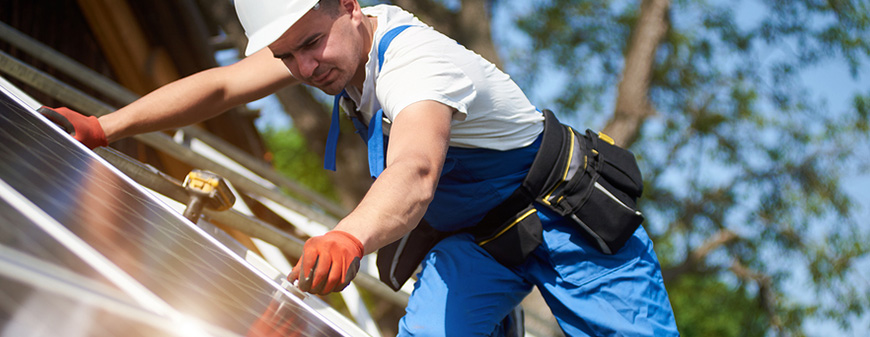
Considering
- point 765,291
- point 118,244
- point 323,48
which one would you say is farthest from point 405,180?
point 765,291

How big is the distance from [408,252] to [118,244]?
1285 millimetres

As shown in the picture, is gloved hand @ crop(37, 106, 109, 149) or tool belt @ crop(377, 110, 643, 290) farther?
tool belt @ crop(377, 110, 643, 290)

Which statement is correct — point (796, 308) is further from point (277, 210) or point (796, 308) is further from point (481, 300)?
point (481, 300)

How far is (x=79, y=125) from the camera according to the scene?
5.92 feet

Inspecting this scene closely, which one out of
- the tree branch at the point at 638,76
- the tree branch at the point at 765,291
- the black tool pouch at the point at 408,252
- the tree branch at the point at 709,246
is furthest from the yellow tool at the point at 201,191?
the tree branch at the point at 765,291

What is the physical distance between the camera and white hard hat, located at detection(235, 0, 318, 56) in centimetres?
161

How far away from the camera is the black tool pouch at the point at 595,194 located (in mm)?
1912

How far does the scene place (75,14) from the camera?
412cm

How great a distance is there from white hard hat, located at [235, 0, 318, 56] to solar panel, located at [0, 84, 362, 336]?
1.42ft

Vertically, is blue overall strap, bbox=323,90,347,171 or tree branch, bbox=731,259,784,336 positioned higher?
blue overall strap, bbox=323,90,347,171

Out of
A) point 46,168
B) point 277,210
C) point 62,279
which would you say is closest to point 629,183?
point 46,168

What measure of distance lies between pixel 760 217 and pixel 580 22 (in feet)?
10.5

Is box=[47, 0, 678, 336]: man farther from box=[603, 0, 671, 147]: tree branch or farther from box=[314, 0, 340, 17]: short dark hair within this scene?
box=[603, 0, 671, 147]: tree branch

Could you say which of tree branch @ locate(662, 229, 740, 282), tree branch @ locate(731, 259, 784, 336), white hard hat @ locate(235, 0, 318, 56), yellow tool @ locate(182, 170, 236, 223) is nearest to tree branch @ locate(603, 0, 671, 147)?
tree branch @ locate(662, 229, 740, 282)
